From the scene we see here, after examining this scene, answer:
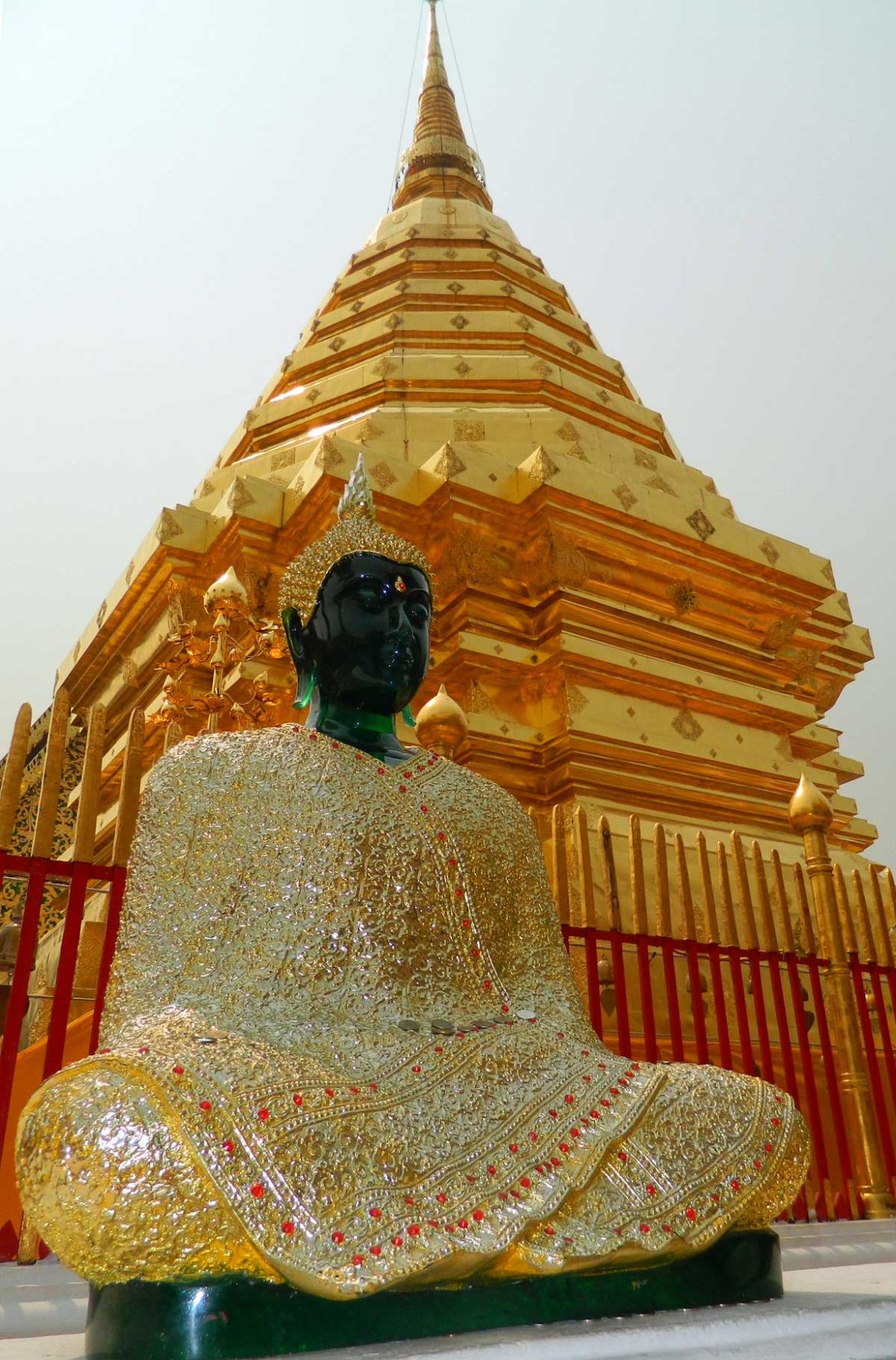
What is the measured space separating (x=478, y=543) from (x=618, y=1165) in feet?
16.9

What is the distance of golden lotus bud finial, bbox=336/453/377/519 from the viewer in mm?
3244

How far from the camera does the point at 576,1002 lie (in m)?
2.65

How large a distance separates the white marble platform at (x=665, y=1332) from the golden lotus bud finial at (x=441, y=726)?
1910 mm

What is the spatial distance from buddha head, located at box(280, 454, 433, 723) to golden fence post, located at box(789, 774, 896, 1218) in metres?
1.91

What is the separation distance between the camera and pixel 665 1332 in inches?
56.8

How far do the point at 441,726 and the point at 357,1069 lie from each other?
5.74ft

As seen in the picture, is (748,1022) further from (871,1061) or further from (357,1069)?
(357,1069)

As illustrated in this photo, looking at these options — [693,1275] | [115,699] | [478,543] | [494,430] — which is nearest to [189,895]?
[693,1275]

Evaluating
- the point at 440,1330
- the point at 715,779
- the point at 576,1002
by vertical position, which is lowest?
the point at 440,1330

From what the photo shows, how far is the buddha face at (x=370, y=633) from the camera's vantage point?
9.56 ft

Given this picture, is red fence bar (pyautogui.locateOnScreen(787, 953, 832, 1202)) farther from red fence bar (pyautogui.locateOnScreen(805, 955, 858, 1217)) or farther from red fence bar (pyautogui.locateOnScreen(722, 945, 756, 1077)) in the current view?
red fence bar (pyautogui.locateOnScreen(722, 945, 756, 1077))

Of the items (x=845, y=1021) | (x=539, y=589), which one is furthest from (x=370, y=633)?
(x=539, y=589)

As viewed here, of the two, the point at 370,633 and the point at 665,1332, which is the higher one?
the point at 370,633

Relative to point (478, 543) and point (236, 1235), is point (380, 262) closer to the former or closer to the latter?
point (478, 543)
